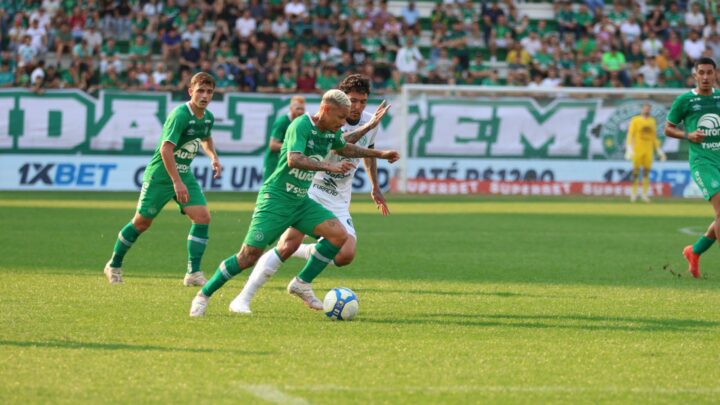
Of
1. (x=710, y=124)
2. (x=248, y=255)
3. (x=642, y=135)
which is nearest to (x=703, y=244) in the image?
(x=710, y=124)

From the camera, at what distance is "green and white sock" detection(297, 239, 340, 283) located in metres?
10.1

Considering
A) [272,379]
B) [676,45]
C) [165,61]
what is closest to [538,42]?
[676,45]

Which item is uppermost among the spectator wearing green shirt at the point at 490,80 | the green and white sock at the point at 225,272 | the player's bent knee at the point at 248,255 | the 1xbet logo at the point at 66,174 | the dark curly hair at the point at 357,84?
the dark curly hair at the point at 357,84

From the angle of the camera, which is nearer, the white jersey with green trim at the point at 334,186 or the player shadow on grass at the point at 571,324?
the player shadow on grass at the point at 571,324

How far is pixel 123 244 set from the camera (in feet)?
40.2

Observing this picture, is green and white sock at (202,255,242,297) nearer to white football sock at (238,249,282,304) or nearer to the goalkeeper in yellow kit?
white football sock at (238,249,282,304)

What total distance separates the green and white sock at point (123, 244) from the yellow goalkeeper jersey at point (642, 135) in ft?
66.1

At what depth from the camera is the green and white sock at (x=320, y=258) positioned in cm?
1013

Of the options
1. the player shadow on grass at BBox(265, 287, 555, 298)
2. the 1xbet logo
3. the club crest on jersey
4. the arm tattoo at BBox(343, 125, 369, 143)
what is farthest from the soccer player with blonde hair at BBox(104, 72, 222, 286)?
the 1xbet logo

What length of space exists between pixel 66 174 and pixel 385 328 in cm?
2212

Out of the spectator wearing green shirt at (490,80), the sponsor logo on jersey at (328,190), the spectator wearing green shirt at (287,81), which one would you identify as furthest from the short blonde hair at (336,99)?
the spectator wearing green shirt at (490,80)

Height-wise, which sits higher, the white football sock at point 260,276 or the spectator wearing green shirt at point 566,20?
the spectator wearing green shirt at point 566,20

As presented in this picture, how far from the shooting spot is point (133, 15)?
110ft

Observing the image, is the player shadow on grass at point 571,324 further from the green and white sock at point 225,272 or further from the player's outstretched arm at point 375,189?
the player's outstretched arm at point 375,189
